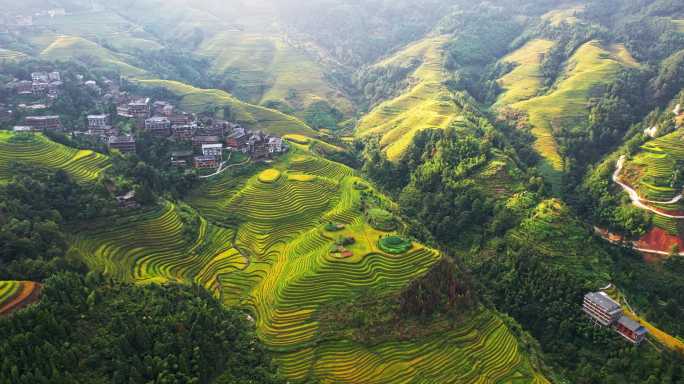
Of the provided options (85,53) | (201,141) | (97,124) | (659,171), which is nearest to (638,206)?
(659,171)

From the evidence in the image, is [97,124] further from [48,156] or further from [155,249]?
[155,249]

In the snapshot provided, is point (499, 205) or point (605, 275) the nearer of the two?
point (605, 275)

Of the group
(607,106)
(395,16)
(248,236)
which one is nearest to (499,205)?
(248,236)

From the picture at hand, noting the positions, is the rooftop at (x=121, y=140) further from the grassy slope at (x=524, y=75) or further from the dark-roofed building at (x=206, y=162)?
the grassy slope at (x=524, y=75)

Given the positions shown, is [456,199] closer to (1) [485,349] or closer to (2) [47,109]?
(1) [485,349]

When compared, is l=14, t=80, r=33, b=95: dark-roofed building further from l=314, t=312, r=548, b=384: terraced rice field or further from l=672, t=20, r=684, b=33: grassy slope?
l=672, t=20, r=684, b=33: grassy slope
